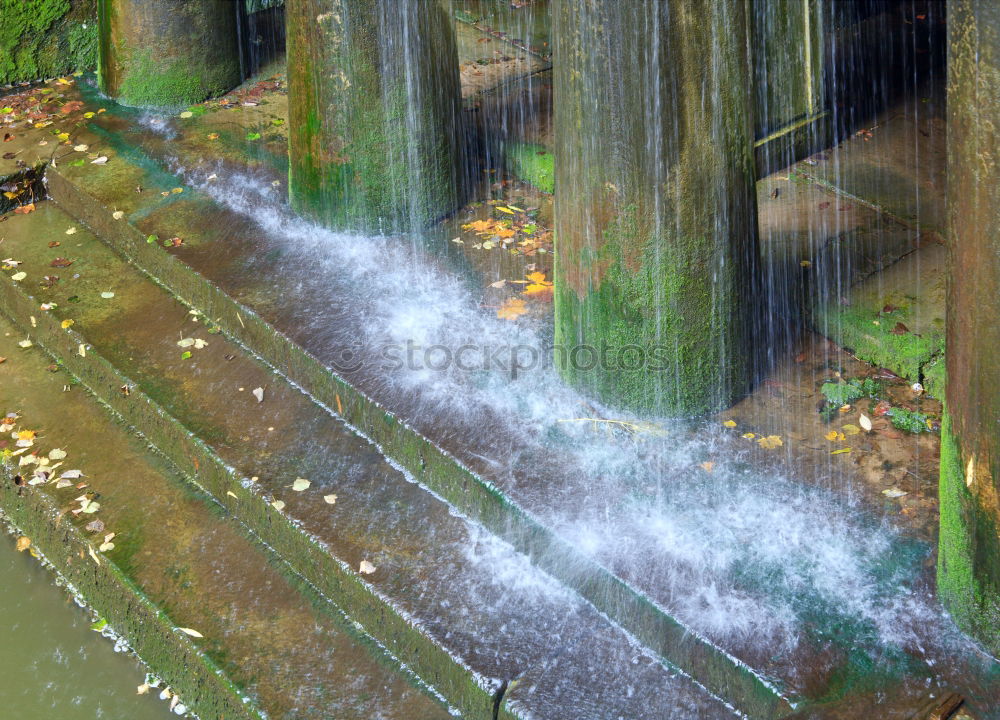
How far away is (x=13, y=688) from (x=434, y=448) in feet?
6.65

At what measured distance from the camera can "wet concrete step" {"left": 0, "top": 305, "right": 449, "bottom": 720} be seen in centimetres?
461

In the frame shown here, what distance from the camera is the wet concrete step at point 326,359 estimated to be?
4406 millimetres

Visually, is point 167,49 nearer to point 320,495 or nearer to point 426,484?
point 320,495

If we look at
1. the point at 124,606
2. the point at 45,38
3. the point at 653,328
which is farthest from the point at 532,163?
the point at 45,38

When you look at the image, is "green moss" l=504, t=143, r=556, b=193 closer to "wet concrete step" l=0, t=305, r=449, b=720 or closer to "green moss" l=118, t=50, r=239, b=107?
"green moss" l=118, t=50, r=239, b=107

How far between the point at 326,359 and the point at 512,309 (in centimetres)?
97

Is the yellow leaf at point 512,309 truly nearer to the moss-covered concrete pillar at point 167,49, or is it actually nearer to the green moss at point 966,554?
the green moss at point 966,554

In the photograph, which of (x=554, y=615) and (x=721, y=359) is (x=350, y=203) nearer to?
(x=721, y=359)

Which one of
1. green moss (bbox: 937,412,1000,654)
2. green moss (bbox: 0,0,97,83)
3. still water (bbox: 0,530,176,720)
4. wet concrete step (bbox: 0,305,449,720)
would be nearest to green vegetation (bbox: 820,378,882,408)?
green moss (bbox: 937,412,1000,654)

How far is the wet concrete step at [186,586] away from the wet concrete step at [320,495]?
0.11m

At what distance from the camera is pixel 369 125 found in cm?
647

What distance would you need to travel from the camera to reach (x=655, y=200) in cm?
476

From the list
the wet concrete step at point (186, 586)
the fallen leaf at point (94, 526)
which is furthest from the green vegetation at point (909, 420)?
the fallen leaf at point (94, 526)

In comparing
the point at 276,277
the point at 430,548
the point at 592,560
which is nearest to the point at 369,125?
the point at 276,277
